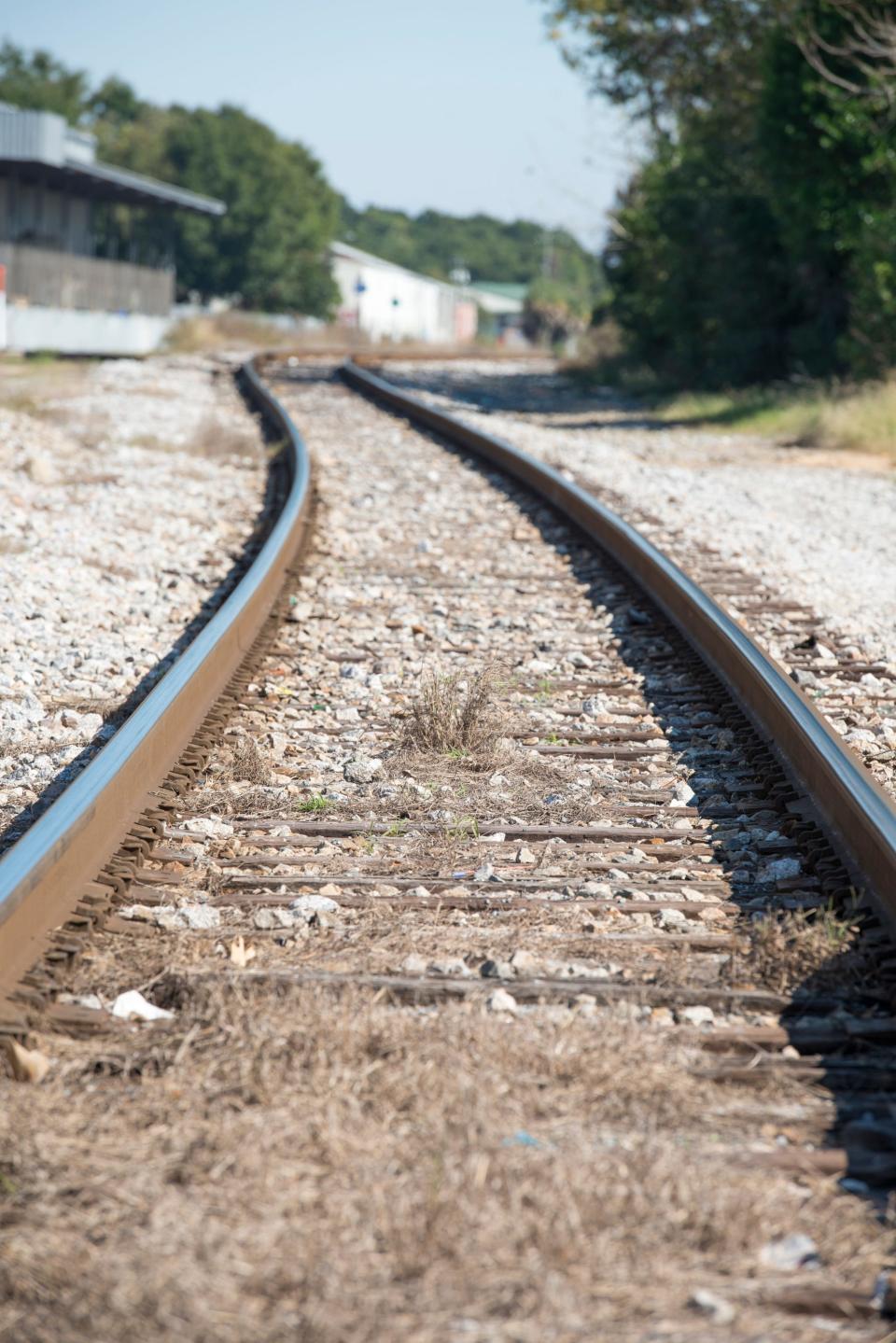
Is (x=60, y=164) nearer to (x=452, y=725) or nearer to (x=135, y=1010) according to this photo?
(x=452, y=725)

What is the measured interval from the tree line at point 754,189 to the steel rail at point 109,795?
1424 cm

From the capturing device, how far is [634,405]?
2534 centimetres

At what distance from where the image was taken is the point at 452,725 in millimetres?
5180

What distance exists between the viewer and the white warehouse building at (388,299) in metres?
95.3

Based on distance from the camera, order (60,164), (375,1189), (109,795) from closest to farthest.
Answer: (375,1189) → (109,795) → (60,164)

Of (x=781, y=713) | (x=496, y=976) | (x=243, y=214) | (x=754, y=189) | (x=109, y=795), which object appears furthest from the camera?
(x=243, y=214)

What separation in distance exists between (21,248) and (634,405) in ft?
48.4

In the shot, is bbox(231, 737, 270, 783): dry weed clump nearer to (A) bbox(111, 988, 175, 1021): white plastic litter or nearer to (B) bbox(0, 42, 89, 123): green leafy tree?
(A) bbox(111, 988, 175, 1021): white plastic litter

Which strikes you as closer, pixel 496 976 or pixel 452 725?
pixel 496 976

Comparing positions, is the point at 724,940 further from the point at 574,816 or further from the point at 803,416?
the point at 803,416

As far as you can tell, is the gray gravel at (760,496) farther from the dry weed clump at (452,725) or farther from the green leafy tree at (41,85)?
the green leafy tree at (41,85)

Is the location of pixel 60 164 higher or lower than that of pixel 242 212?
lower

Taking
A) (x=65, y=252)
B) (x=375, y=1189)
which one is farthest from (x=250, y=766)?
(x=65, y=252)

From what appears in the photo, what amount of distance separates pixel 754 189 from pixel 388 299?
266 feet
